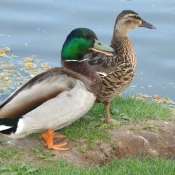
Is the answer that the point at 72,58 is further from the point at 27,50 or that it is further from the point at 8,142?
the point at 27,50

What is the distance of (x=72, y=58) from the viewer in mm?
5117

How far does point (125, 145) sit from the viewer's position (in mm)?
5379

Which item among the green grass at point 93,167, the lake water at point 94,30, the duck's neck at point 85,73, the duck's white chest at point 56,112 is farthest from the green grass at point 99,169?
the lake water at point 94,30

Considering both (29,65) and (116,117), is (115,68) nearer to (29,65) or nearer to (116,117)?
(116,117)

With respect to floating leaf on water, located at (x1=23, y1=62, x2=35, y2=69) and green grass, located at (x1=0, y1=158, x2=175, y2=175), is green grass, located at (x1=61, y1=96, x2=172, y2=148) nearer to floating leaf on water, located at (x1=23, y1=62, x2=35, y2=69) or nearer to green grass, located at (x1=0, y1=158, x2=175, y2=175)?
green grass, located at (x1=0, y1=158, x2=175, y2=175)

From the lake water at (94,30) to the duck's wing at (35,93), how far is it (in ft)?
9.27

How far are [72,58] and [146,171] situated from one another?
1327mm

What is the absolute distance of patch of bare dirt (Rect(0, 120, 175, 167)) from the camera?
503 centimetres

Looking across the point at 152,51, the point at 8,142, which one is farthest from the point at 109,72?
the point at 152,51

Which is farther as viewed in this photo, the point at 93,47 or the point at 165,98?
the point at 165,98

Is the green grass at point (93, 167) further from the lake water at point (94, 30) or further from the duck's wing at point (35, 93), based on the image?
the lake water at point (94, 30)

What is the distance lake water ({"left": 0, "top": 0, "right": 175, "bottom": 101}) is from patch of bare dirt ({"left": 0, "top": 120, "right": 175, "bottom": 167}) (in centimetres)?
189

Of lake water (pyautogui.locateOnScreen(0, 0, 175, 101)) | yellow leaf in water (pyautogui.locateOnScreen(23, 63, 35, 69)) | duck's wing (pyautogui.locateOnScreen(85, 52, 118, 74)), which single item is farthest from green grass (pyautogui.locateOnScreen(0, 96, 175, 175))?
yellow leaf in water (pyautogui.locateOnScreen(23, 63, 35, 69))

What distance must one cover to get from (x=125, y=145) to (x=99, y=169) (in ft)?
2.85
